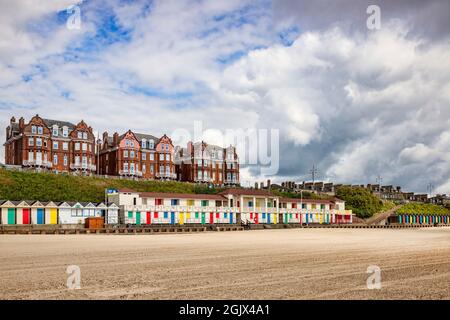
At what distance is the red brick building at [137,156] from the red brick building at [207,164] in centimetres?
572

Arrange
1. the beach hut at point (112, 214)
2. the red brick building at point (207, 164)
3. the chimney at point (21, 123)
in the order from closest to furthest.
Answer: the beach hut at point (112, 214)
the chimney at point (21, 123)
the red brick building at point (207, 164)

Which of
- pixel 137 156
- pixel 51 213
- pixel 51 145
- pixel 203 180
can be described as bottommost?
pixel 51 213

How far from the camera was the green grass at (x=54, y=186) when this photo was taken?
8075cm

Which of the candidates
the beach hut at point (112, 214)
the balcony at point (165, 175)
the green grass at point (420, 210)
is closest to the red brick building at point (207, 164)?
the balcony at point (165, 175)

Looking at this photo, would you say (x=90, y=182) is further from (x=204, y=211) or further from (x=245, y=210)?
(x=245, y=210)

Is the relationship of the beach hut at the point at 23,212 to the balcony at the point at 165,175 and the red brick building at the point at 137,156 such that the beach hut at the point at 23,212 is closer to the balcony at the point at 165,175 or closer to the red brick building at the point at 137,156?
the red brick building at the point at 137,156

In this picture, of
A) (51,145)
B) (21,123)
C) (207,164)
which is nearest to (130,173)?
(51,145)

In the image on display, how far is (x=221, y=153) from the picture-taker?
125 metres

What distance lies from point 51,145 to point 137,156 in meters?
18.9

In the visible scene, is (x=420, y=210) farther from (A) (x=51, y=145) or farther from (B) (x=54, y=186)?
(B) (x=54, y=186)

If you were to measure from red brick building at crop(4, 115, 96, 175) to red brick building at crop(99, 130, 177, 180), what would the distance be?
5.26 metres

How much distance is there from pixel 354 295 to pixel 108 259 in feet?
46.2

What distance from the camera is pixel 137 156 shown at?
4272 inches
